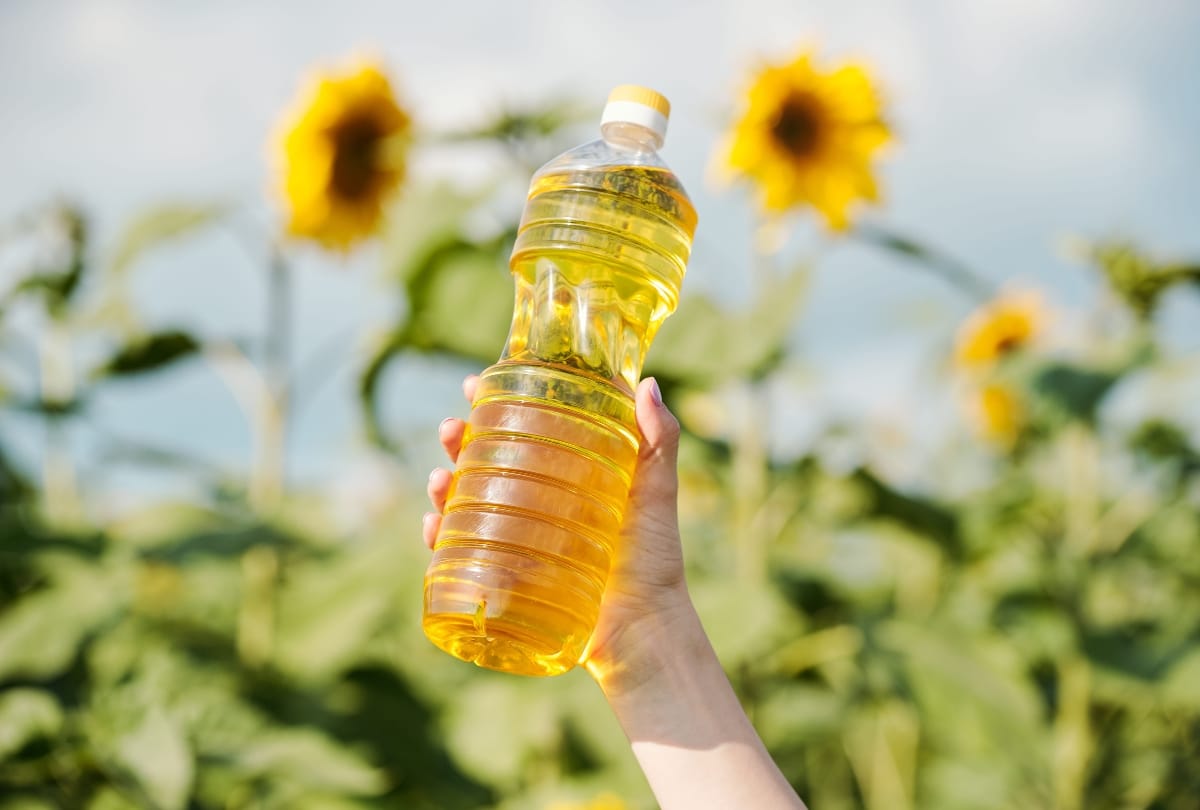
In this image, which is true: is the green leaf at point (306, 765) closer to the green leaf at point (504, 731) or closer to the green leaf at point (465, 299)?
the green leaf at point (504, 731)

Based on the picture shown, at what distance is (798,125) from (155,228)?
1301mm

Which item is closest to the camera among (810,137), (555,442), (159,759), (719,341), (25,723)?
(555,442)

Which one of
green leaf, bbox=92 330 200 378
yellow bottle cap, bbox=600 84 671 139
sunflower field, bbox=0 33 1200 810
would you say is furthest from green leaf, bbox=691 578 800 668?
green leaf, bbox=92 330 200 378

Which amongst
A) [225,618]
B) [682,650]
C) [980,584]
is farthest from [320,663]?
[980,584]

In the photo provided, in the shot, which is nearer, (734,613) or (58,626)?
(734,613)

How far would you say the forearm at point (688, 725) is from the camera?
1.11m

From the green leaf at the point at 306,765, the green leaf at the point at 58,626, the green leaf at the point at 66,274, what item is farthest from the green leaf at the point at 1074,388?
the green leaf at the point at 66,274

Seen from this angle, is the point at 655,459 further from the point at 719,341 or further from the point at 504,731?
the point at 504,731

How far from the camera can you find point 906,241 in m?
2.06

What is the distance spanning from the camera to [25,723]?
1.81 m

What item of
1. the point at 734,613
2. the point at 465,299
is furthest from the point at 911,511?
the point at 465,299

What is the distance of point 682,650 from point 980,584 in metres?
2.27

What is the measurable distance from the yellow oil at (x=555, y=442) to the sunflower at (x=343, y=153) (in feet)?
5.40

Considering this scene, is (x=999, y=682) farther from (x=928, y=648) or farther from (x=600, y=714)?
(x=600, y=714)
